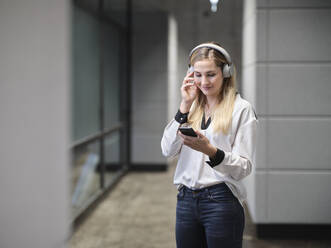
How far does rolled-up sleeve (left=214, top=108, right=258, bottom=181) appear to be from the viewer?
62.4 inches

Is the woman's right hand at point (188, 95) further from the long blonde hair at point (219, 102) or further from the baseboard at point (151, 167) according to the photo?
the baseboard at point (151, 167)

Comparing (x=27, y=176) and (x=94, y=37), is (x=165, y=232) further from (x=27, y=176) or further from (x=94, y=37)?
(x=27, y=176)

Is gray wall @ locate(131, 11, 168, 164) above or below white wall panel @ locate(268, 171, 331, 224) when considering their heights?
above

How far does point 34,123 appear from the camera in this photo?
72 centimetres

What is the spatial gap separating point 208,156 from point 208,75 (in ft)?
1.07

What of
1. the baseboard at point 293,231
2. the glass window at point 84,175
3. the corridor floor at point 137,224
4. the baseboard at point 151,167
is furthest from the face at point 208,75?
the baseboard at point 151,167

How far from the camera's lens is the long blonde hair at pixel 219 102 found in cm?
165

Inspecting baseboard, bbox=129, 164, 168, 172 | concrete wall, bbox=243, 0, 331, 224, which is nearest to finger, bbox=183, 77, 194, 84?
concrete wall, bbox=243, 0, 331, 224

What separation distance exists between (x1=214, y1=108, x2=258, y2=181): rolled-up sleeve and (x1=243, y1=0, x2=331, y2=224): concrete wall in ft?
6.99

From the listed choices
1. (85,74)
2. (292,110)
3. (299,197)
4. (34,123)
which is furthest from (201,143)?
(85,74)

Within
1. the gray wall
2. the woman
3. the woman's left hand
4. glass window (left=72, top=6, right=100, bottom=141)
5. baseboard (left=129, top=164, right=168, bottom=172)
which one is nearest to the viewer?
the woman's left hand

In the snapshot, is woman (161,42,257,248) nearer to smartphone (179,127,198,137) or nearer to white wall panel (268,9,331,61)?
smartphone (179,127,198,137)

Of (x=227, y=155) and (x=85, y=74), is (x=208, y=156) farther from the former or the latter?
(x=85, y=74)

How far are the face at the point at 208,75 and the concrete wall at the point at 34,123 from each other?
1.03 m
